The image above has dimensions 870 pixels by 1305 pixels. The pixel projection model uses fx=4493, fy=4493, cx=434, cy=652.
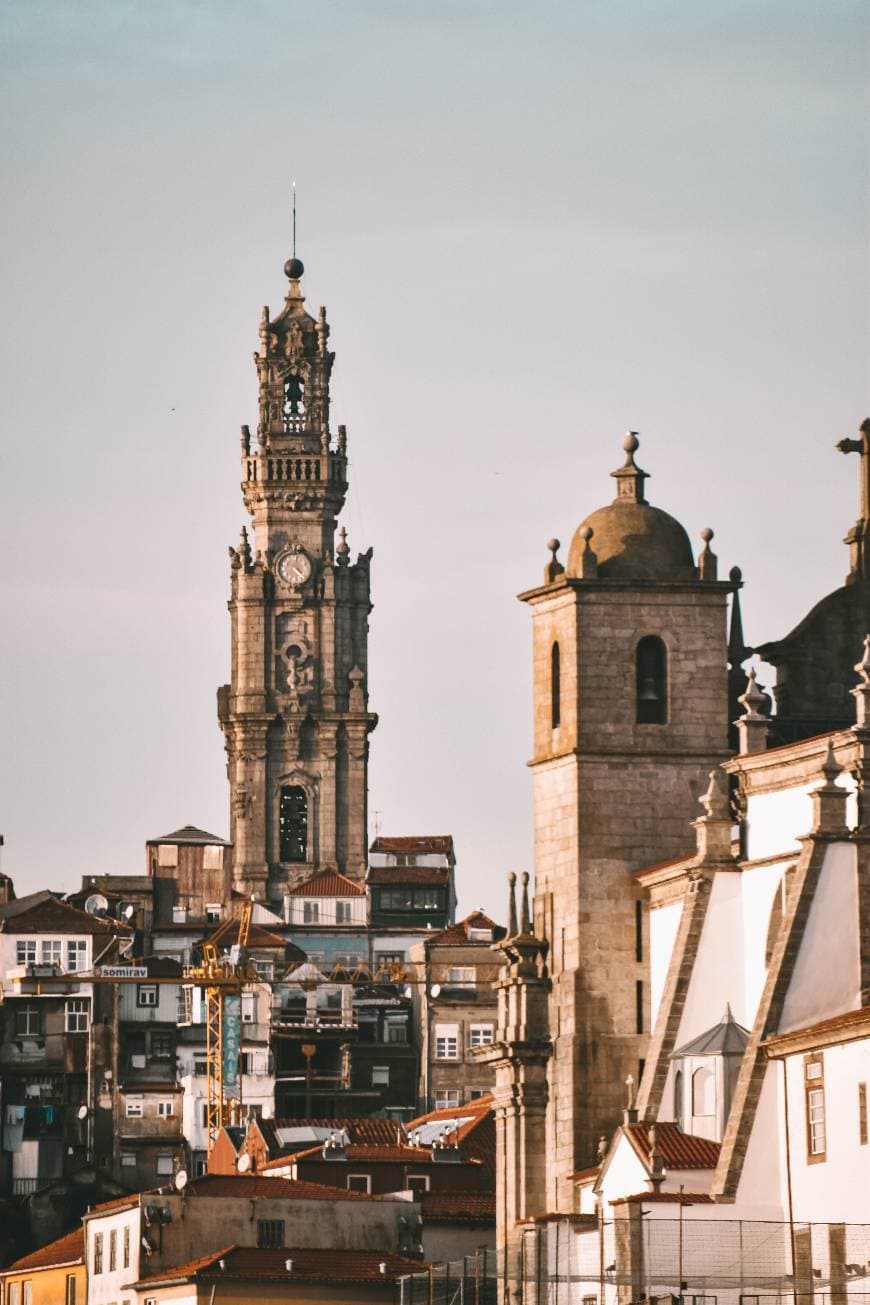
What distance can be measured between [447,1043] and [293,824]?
3220 centimetres

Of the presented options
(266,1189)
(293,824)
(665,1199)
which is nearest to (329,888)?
(293,824)

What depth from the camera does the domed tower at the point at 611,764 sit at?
3674 inches

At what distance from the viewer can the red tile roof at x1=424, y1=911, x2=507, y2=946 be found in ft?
570

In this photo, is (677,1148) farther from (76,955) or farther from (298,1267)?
(76,955)

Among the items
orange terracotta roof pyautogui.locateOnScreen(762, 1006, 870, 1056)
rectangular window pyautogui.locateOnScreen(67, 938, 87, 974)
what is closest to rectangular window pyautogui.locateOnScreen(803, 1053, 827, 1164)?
orange terracotta roof pyautogui.locateOnScreen(762, 1006, 870, 1056)

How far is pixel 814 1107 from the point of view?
253 ft

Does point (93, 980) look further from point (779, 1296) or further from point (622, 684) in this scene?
point (779, 1296)

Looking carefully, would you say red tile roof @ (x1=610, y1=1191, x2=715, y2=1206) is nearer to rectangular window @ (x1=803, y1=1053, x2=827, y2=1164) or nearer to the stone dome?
rectangular window @ (x1=803, y1=1053, x2=827, y2=1164)

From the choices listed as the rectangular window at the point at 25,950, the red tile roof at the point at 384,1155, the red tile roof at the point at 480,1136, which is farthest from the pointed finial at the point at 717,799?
the rectangular window at the point at 25,950

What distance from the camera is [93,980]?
166 meters

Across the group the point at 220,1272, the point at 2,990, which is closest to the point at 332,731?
the point at 2,990

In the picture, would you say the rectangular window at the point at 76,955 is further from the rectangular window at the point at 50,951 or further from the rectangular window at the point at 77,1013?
the rectangular window at the point at 77,1013

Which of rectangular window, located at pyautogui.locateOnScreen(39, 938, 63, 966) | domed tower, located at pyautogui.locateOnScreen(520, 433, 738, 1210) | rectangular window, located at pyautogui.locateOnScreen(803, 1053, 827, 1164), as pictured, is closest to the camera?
rectangular window, located at pyautogui.locateOnScreen(803, 1053, 827, 1164)

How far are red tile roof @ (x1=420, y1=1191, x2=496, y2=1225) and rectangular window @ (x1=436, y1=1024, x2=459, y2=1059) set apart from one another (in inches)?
2196
